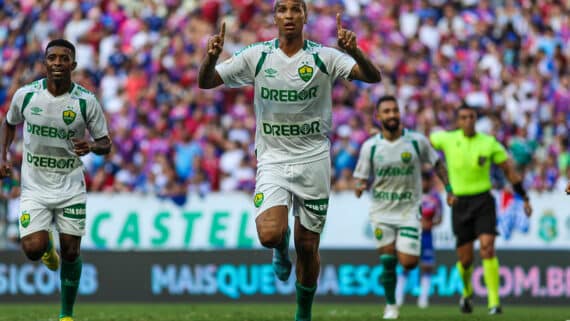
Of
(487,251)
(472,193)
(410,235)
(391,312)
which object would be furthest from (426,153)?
(391,312)

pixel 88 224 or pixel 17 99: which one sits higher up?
pixel 17 99

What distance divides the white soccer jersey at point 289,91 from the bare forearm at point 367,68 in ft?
0.88

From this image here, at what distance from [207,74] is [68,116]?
207cm

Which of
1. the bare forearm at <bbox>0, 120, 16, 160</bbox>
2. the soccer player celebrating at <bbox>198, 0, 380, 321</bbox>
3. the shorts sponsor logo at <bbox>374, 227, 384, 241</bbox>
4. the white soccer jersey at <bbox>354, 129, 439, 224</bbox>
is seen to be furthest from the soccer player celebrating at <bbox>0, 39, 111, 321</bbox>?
the shorts sponsor logo at <bbox>374, 227, 384, 241</bbox>

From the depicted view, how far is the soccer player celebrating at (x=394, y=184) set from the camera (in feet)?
50.3

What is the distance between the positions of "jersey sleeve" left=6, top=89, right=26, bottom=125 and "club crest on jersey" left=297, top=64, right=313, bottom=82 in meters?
2.92

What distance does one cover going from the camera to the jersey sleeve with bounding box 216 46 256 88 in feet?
35.5

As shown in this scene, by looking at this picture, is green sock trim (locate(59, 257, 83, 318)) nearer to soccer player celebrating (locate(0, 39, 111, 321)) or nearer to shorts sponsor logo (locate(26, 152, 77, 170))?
soccer player celebrating (locate(0, 39, 111, 321))

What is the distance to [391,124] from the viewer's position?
15.4 m

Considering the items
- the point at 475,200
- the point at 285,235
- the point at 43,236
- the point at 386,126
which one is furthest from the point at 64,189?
the point at 475,200

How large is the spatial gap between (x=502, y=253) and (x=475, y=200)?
363 centimetres

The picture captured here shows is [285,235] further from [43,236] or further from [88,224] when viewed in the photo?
[88,224]

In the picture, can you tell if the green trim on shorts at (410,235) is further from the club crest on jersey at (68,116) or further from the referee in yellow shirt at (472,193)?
the club crest on jersey at (68,116)

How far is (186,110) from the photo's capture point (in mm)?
23594
